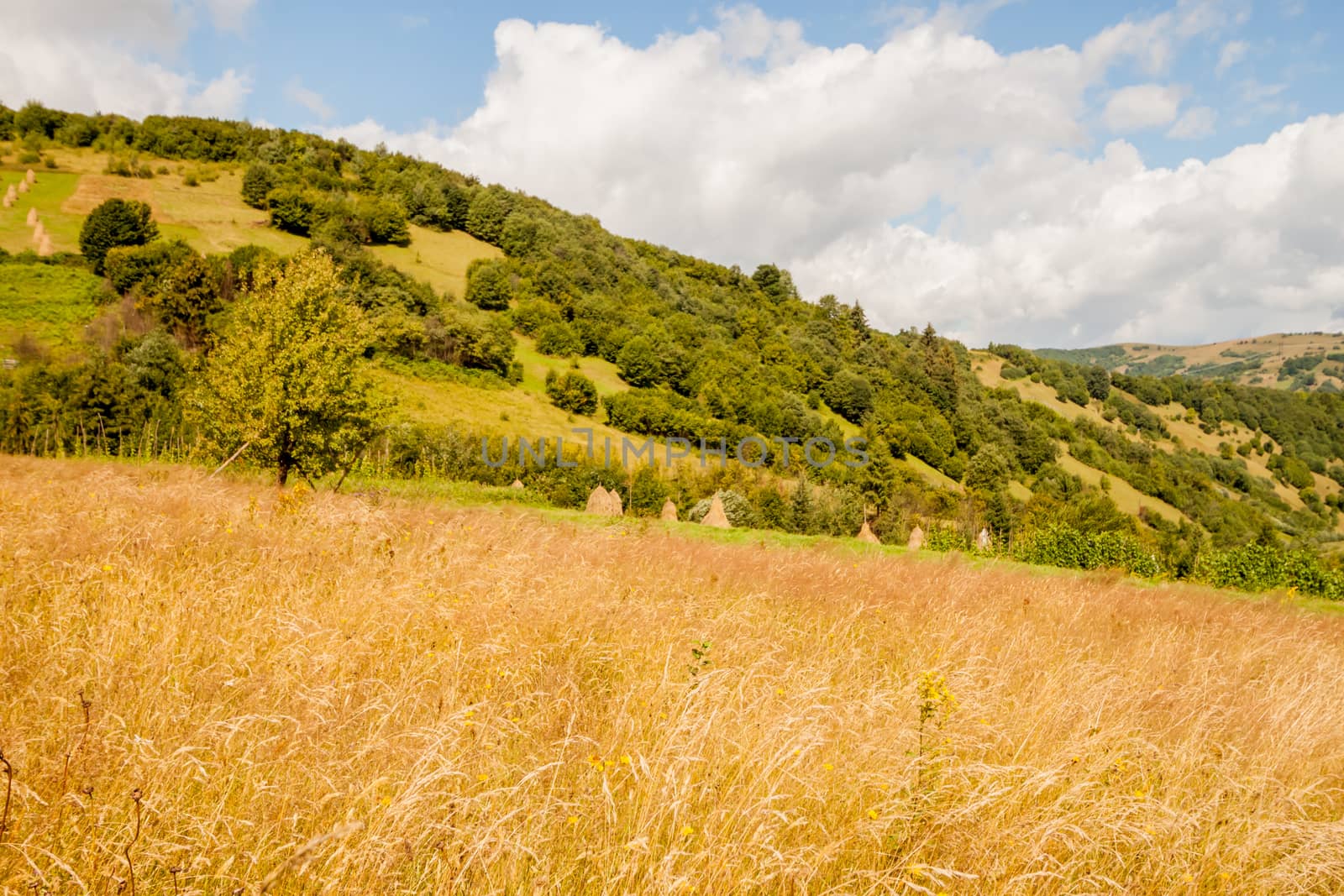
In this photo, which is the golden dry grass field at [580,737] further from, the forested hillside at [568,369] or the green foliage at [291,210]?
the green foliage at [291,210]

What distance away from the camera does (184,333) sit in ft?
112

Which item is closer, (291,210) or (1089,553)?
(1089,553)

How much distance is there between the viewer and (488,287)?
55.4 meters

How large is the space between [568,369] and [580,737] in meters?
50.9

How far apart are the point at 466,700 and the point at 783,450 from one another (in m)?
53.2

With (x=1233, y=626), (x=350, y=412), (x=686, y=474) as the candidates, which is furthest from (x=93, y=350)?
(x=1233, y=626)

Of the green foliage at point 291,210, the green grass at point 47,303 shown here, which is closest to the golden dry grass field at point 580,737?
the green grass at point 47,303

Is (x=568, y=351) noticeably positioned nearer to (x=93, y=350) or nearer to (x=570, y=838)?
(x=93, y=350)

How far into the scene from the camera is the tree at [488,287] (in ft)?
180

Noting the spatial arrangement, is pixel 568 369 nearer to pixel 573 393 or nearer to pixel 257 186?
pixel 573 393

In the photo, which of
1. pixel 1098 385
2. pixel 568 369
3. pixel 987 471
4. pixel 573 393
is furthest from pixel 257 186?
pixel 1098 385

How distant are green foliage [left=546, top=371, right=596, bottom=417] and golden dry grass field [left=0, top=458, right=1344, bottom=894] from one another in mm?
40855

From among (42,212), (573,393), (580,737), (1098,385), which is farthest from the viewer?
(1098,385)

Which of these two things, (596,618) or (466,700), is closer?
(466,700)
